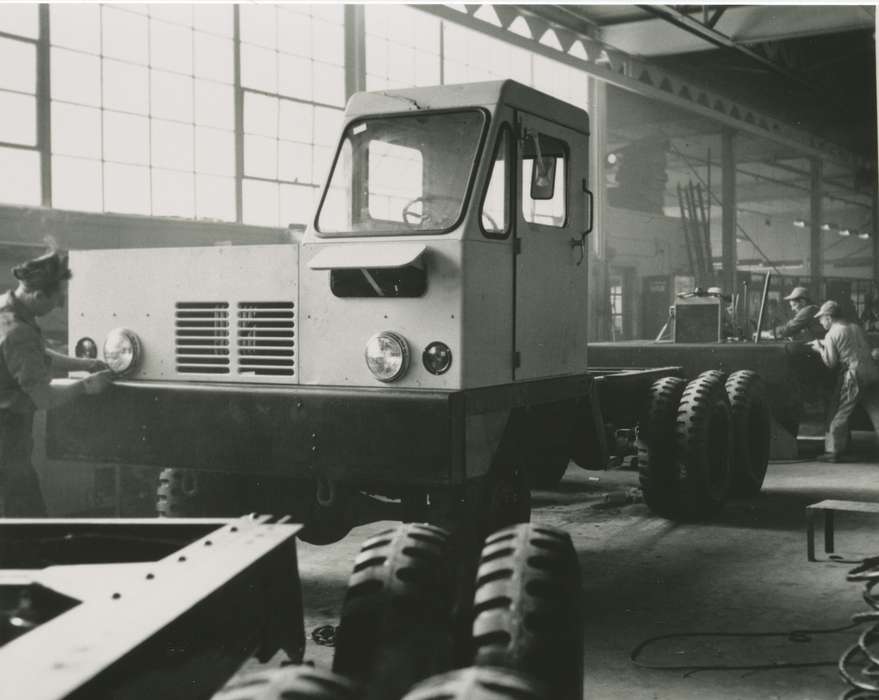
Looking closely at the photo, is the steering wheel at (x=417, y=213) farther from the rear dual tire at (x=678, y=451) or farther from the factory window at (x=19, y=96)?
the factory window at (x=19, y=96)

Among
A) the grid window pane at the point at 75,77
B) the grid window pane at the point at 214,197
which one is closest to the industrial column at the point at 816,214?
the grid window pane at the point at 214,197

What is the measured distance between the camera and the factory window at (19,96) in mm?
9898

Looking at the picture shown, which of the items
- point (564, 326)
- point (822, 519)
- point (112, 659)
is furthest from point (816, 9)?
point (112, 659)

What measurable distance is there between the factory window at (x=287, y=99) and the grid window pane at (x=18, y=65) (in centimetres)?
294

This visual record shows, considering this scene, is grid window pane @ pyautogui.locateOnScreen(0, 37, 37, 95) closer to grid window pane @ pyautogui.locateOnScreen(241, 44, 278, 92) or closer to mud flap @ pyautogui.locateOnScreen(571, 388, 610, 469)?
grid window pane @ pyautogui.locateOnScreen(241, 44, 278, 92)

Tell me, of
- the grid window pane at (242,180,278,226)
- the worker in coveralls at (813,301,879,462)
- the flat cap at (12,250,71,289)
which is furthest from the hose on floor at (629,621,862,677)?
the grid window pane at (242,180,278,226)

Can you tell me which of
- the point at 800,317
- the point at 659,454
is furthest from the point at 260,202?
the point at 659,454

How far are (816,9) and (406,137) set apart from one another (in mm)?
12481

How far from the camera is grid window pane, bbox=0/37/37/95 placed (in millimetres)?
9906

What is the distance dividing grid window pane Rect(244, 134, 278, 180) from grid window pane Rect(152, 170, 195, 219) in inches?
33.1

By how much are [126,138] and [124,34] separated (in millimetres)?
1087

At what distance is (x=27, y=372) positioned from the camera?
5051mm

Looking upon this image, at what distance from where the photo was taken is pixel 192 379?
197 inches

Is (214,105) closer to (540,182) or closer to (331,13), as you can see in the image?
(331,13)
